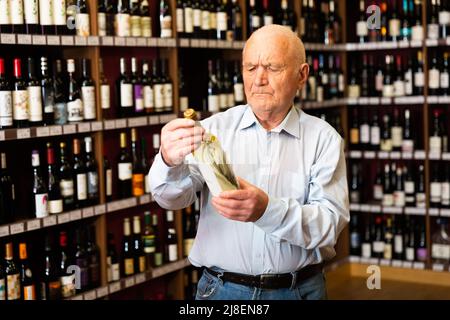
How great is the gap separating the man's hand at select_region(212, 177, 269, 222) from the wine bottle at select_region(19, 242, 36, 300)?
2013 millimetres

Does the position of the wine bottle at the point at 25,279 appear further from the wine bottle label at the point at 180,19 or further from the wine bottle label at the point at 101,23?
the wine bottle label at the point at 180,19

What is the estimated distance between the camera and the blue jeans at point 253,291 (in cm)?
237

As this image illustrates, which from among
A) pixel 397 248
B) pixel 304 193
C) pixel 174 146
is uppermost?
pixel 174 146

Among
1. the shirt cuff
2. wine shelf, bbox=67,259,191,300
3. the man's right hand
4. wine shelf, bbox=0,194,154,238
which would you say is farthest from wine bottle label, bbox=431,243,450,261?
the man's right hand

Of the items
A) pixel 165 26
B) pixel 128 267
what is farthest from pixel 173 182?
pixel 165 26

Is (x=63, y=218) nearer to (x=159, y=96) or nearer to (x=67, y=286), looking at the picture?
(x=67, y=286)

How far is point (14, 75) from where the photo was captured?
378 cm

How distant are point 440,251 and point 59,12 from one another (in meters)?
3.55

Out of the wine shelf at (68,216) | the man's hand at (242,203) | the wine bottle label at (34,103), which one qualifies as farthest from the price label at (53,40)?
the man's hand at (242,203)

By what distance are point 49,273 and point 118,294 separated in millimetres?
691

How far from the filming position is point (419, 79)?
5828mm

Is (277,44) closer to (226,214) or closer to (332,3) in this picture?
(226,214)

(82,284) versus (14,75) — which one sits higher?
(14,75)
